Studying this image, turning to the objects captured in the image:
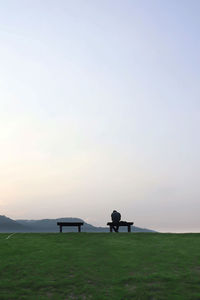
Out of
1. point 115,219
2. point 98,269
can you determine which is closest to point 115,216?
point 115,219

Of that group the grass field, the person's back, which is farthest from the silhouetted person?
the grass field

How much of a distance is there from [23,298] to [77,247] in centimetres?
899

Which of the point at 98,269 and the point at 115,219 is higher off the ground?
the point at 115,219

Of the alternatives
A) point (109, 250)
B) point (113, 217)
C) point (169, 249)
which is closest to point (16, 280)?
point (109, 250)

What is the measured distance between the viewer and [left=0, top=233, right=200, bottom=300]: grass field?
13.8 m

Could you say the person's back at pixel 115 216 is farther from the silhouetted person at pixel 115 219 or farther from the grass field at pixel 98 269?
the grass field at pixel 98 269

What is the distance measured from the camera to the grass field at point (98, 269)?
45.1ft

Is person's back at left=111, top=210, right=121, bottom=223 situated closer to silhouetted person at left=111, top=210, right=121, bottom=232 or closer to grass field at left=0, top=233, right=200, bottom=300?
silhouetted person at left=111, top=210, right=121, bottom=232

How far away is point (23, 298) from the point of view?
43.0ft

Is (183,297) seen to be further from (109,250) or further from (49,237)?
(49,237)

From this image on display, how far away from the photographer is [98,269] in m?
16.6

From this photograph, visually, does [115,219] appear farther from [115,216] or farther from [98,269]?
[98,269]

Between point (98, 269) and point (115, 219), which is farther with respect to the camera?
point (115, 219)

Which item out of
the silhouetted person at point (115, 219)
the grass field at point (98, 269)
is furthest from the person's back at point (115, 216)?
the grass field at point (98, 269)
